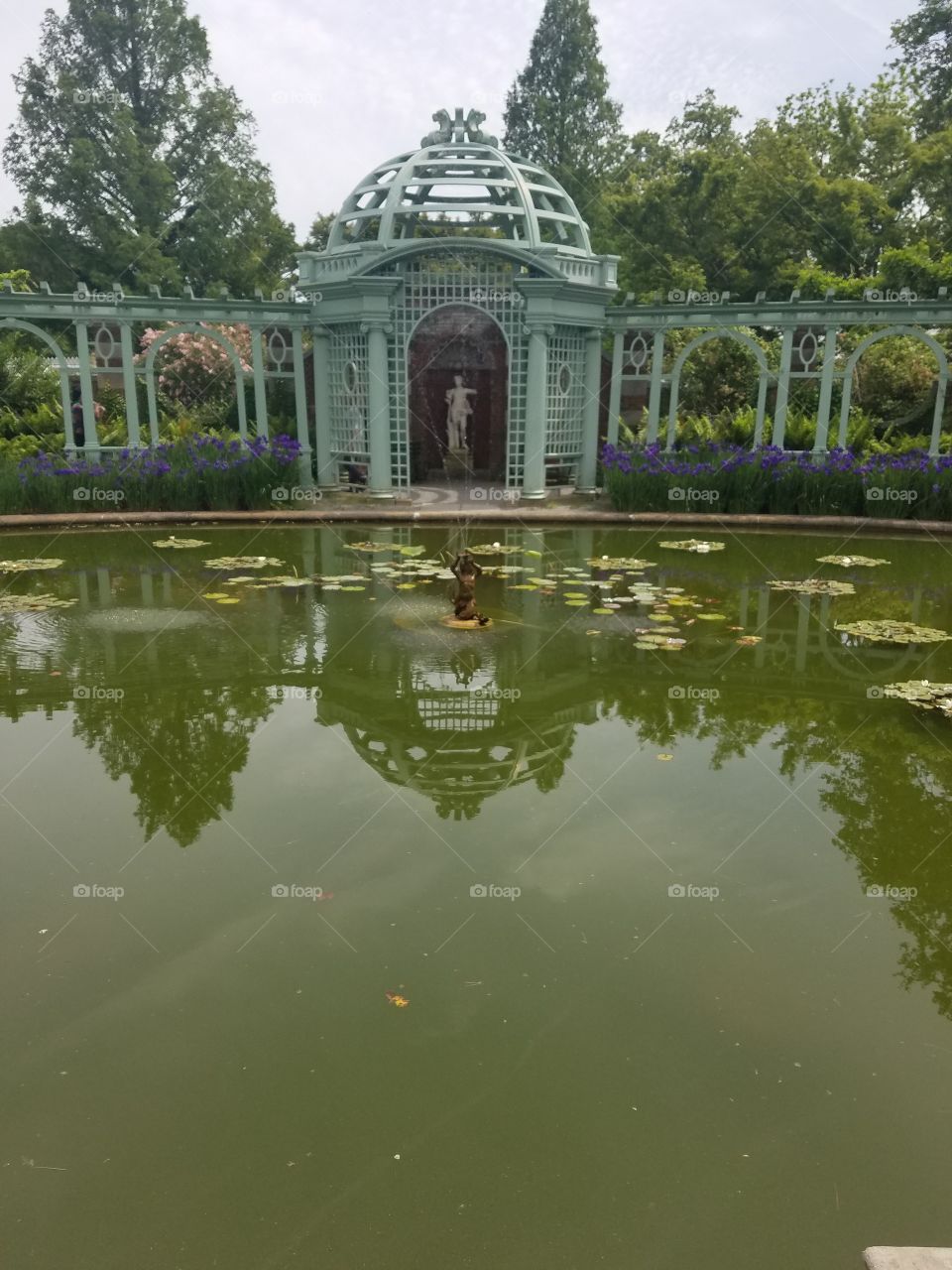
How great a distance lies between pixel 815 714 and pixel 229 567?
19.5 ft

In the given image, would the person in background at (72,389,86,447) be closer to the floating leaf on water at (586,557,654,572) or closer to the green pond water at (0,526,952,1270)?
the floating leaf on water at (586,557,654,572)

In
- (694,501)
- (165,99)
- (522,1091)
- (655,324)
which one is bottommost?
(522,1091)

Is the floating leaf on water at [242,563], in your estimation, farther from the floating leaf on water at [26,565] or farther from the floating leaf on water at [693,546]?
the floating leaf on water at [693,546]

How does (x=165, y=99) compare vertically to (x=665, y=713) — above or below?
above

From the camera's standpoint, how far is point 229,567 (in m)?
9.09

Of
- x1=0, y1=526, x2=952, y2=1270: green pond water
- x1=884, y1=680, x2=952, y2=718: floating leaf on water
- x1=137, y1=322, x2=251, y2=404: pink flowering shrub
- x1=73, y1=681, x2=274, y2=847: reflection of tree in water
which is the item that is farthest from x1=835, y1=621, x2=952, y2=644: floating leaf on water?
x1=137, y1=322, x2=251, y2=404: pink flowering shrub

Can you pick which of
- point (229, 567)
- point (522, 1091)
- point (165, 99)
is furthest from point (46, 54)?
point (522, 1091)

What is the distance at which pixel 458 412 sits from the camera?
16.4 m

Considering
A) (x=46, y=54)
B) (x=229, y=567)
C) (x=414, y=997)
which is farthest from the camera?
(x=46, y=54)

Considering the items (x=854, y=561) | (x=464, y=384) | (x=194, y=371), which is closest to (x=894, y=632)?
(x=854, y=561)

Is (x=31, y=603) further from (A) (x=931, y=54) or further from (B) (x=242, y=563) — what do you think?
(A) (x=931, y=54)

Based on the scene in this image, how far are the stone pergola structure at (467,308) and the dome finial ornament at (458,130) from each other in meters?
0.02

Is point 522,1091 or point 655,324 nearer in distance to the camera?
point 522,1091

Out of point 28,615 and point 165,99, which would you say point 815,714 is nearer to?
point 28,615
